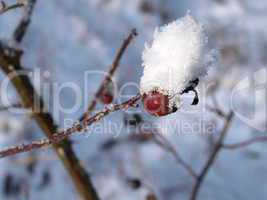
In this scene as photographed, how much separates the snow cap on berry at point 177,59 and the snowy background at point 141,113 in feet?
2.79

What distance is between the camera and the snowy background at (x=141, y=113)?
2.13 metres

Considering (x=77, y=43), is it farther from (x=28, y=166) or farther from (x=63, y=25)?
(x=28, y=166)

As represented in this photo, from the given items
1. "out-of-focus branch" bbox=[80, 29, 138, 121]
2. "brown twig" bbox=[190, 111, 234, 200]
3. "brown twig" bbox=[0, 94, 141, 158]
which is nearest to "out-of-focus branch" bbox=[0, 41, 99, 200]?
"out-of-focus branch" bbox=[80, 29, 138, 121]

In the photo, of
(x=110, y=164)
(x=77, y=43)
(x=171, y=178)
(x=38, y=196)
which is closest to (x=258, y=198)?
(x=171, y=178)

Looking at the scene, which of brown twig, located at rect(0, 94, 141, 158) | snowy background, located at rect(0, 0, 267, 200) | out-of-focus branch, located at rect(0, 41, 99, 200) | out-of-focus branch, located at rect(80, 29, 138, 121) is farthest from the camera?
snowy background, located at rect(0, 0, 267, 200)

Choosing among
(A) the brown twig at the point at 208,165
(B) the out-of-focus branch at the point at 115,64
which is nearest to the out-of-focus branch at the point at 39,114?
(B) the out-of-focus branch at the point at 115,64

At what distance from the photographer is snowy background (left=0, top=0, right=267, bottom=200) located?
6.98ft

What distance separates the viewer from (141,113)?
1746 mm

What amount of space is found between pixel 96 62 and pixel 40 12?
0.50 metres

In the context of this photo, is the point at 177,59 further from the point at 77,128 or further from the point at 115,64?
the point at 115,64

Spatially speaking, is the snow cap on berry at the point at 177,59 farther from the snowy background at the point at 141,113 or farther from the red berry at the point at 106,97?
the snowy background at the point at 141,113

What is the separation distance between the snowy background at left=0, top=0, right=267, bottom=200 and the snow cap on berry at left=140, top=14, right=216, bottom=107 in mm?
851

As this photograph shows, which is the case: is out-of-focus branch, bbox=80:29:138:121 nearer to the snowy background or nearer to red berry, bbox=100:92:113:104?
red berry, bbox=100:92:113:104

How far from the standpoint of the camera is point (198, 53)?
1.60 feet
